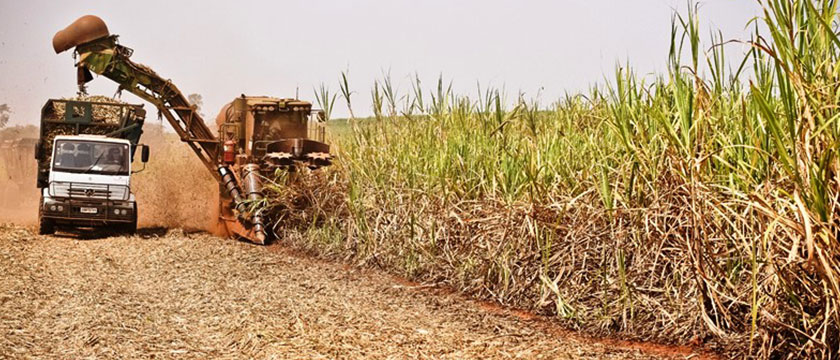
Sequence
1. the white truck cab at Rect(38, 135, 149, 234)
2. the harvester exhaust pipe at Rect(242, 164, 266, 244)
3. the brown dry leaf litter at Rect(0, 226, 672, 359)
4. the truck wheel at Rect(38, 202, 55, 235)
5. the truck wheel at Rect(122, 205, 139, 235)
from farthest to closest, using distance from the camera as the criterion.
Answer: the truck wheel at Rect(122, 205, 139, 235)
the truck wheel at Rect(38, 202, 55, 235)
the white truck cab at Rect(38, 135, 149, 234)
the harvester exhaust pipe at Rect(242, 164, 266, 244)
the brown dry leaf litter at Rect(0, 226, 672, 359)

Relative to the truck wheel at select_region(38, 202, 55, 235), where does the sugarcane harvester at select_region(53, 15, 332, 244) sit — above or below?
above

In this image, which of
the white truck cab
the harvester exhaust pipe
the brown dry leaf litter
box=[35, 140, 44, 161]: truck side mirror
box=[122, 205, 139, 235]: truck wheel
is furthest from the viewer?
box=[35, 140, 44, 161]: truck side mirror

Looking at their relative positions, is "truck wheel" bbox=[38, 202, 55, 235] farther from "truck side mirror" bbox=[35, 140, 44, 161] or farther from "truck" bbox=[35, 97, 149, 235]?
"truck side mirror" bbox=[35, 140, 44, 161]

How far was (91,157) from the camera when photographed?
620 inches

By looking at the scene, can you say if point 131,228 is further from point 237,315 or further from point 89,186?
point 237,315

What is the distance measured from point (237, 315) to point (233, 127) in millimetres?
8948

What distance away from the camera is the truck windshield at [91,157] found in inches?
612

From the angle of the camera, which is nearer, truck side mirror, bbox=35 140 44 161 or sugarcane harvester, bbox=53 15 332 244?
sugarcane harvester, bbox=53 15 332 244

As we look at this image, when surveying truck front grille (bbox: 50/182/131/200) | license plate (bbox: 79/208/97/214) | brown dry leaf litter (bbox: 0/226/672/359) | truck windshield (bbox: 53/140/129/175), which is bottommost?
brown dry leaf litter (bbox: 0/226/672/359)

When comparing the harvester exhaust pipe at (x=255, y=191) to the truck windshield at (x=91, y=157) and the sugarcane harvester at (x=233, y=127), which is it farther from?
the truck windshield at (x=91, y=157)

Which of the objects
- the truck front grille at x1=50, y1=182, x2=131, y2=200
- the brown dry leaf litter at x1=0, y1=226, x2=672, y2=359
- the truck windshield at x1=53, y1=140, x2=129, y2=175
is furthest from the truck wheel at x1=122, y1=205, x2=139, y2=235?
the brown dry leaf litter at x1=0, y1=226, x2=672, y2=359

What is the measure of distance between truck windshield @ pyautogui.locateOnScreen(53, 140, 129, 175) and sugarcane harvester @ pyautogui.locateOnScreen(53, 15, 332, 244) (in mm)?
1245

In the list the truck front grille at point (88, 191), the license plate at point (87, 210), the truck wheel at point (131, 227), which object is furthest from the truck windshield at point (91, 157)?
the truck wheel at point (131, 227)

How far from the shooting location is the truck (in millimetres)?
15188
